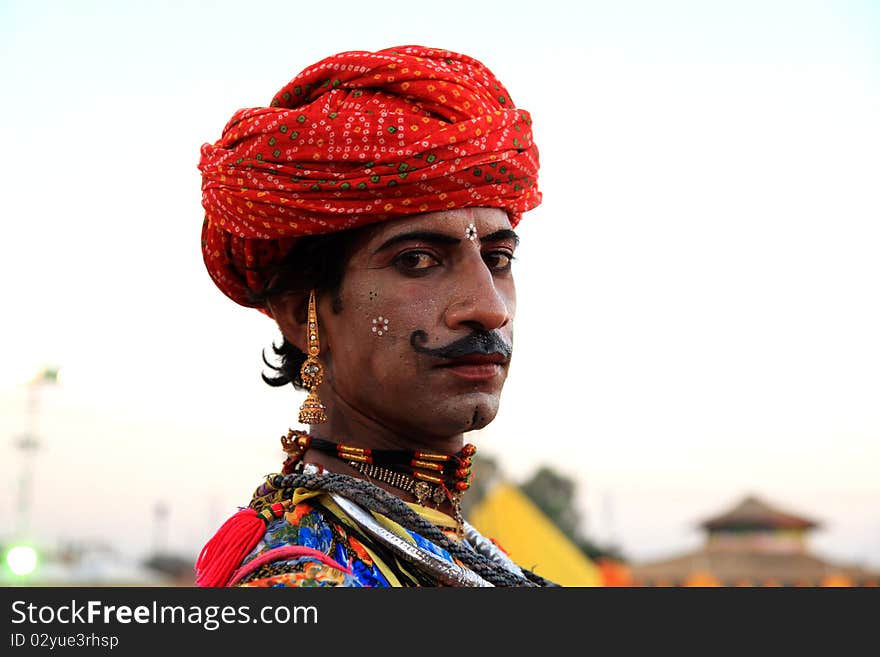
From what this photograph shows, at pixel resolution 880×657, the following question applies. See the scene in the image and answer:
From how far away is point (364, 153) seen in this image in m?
3.52

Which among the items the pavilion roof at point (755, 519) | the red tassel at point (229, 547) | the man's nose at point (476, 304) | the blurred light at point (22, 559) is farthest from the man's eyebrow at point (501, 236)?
the pavilion roof at point (755, 519)

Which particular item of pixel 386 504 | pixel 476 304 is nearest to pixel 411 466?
pixel 386 504

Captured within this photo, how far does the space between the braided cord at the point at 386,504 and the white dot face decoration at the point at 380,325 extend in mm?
492

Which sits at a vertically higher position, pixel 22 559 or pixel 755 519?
pixel 755 519

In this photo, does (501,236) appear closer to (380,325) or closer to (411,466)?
(380,325)

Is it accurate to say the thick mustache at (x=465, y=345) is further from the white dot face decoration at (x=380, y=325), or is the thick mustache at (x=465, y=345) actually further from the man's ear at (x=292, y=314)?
the man's ear at (x=292, y=314)

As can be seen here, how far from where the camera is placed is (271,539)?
3.32 meters

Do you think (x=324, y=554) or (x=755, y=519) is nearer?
(x=324, y=554)

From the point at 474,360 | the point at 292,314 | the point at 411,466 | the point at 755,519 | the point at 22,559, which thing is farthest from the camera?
the point at 755,519

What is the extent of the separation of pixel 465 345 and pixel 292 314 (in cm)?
75

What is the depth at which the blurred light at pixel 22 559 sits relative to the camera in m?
13.0

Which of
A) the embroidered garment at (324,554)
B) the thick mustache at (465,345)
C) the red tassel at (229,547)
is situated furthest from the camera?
the thick mustache at (465,345)

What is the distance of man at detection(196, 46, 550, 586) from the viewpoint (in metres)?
3.47
